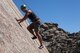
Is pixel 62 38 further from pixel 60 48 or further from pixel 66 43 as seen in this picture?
pixel 60 48

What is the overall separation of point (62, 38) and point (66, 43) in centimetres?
578

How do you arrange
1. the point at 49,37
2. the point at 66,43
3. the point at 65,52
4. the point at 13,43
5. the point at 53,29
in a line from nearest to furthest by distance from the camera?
1. the point at 13,43
2. the point at 65,52
3. the point at 66,43
4. the point at 49,37
5. the point at 53,29

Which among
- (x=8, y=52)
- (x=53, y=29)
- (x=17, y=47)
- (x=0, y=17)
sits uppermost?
(x=53, y=29)

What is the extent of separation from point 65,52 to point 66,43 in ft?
57.6

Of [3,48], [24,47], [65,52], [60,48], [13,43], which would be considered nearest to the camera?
[3,48]

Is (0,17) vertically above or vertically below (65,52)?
below

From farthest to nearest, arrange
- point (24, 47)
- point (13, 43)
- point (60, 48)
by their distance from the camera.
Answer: point (60, 48) < point (24, 47) < point (13, 43)

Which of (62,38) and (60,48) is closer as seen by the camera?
(60,48)

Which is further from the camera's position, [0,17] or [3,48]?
[0,17]

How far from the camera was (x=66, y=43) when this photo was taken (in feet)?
333

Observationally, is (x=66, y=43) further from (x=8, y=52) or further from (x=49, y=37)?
(x=8, y=52)

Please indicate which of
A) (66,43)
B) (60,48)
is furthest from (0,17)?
(66,43)

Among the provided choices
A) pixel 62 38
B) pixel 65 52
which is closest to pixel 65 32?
pixel 62 38

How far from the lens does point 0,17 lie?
10.3 metres
